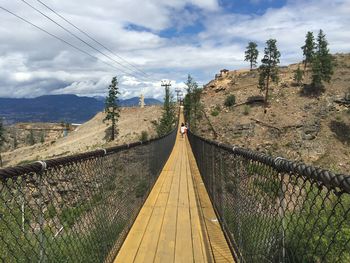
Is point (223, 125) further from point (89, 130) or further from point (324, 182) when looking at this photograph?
point (324, 182)

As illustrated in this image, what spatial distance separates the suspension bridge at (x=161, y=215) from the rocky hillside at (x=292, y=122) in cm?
3792

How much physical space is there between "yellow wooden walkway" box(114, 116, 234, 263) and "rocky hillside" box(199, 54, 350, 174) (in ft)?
118

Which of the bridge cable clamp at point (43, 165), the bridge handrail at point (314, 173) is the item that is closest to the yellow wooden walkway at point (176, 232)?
the bridge handrail at point (314, 173)

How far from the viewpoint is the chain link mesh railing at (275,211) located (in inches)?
98.2

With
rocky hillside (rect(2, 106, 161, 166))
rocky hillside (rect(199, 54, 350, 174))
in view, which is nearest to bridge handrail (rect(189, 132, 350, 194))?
rocky hillside (rect(199, 54, 350, 174))

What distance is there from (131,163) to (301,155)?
43205 millimetres

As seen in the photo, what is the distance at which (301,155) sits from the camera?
47.7m

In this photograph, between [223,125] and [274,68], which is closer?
[223,125]

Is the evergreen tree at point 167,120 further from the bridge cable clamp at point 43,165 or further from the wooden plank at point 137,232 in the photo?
the bridge cable clamp at point 43,165

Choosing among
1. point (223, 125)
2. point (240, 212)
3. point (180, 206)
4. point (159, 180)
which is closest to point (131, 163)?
point (180, 206)

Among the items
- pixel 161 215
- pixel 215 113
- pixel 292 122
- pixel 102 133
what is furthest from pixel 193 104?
pixel 161 215

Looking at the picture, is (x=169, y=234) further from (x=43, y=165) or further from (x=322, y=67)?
(x=322, y=67)

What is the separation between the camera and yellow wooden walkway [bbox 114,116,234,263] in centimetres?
543

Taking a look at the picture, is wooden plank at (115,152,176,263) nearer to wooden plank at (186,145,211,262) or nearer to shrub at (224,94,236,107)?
wooden plank at (186,145,211,262)
